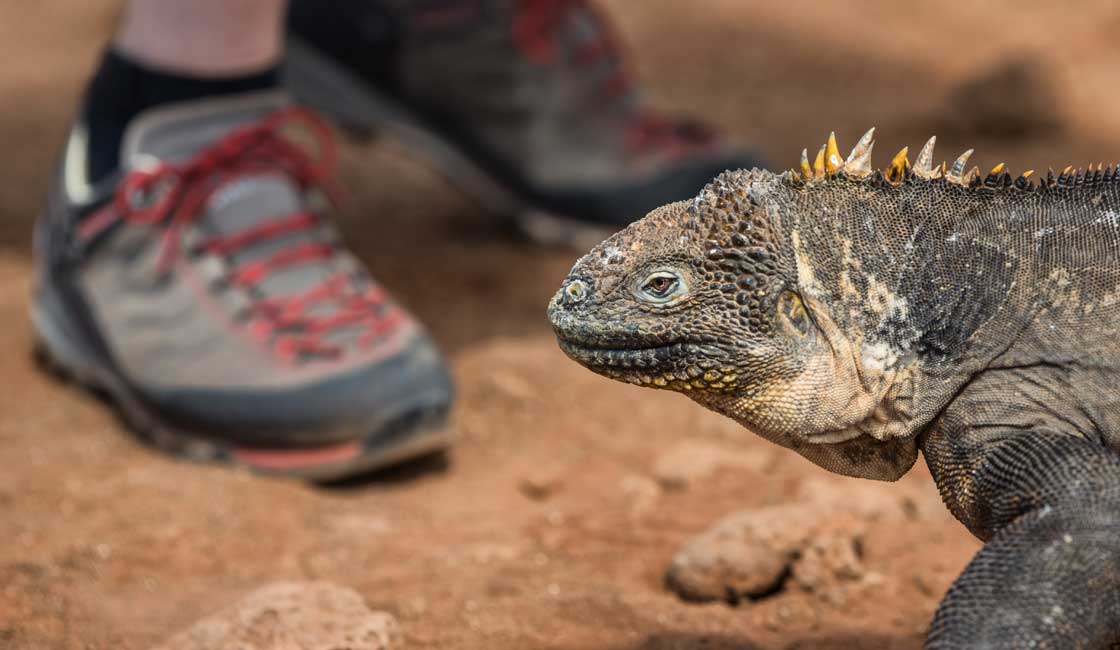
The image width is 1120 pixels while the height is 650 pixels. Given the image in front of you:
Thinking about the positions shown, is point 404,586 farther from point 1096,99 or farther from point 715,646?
point 1096,99

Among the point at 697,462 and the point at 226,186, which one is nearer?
the point at 697,462

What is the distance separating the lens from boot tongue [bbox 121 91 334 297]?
563cm

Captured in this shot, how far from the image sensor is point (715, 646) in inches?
152

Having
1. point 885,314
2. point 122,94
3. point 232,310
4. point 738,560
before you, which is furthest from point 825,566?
point 122,94

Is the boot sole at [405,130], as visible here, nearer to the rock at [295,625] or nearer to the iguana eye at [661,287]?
the rock at [295,625]

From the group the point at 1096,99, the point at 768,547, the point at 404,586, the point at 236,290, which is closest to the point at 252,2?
the point at 236,290

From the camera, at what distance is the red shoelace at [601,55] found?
7.79 meters

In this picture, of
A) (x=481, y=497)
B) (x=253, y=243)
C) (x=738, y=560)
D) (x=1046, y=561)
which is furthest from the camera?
(x=253, y=243)

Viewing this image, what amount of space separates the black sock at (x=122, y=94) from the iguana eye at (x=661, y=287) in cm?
290

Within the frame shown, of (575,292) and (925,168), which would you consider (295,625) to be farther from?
(925,168)

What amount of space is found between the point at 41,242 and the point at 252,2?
4.60 ft

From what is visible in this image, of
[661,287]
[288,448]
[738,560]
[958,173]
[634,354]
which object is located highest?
[958,173]

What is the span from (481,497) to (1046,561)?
283 centimetres

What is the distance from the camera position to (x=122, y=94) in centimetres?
569
